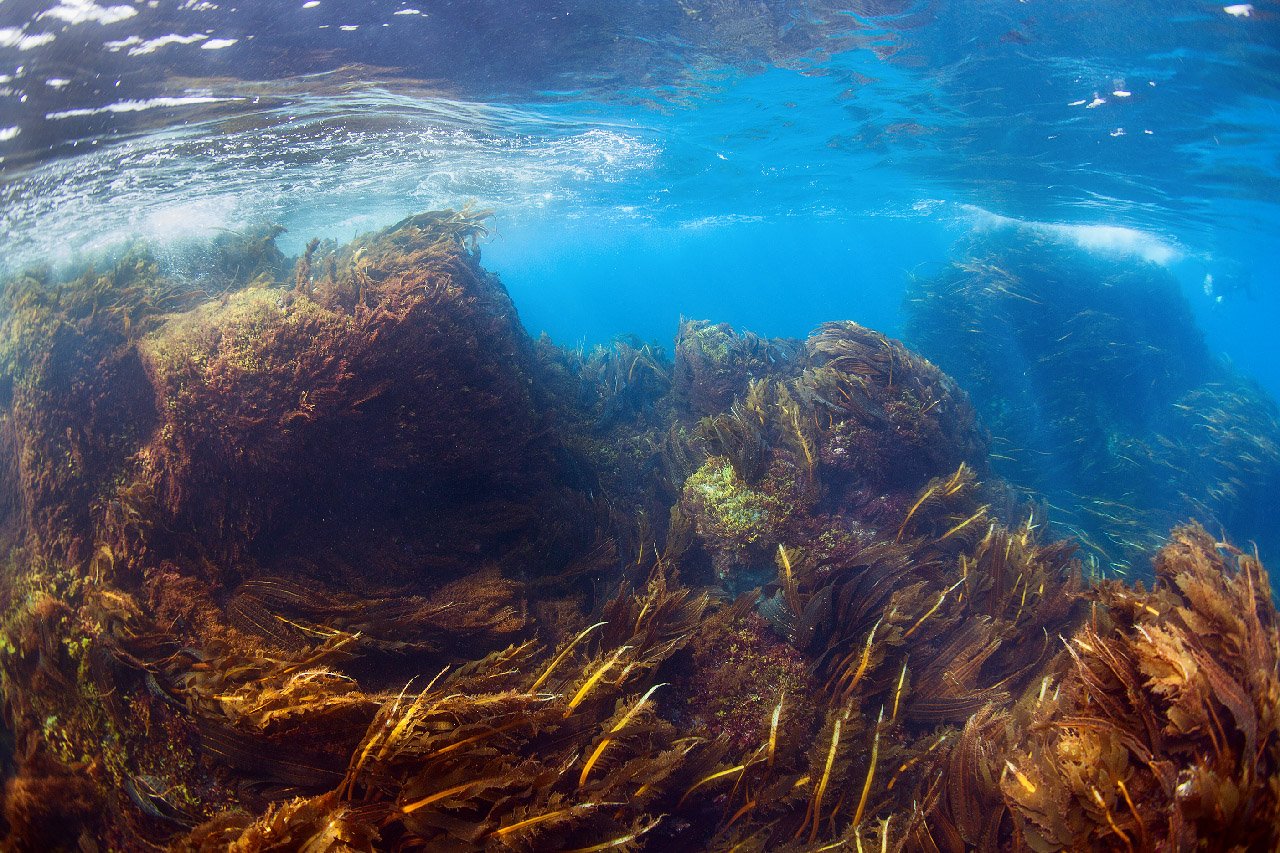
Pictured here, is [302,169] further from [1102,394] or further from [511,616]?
[1102,394]

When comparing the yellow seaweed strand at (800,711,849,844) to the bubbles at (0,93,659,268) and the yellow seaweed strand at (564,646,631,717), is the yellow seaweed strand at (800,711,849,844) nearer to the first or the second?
the yellow seaweed strand at (564,646,631,717)

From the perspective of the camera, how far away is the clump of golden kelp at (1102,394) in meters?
12.2

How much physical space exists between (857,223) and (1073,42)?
39441 millimetres

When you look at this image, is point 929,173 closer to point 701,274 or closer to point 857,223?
point 857,223

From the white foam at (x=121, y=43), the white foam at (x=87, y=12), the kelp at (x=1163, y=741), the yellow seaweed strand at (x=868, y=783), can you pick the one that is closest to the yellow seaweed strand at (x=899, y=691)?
the yellow seaweed strand at (x=868, y=783)

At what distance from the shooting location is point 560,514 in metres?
5.72

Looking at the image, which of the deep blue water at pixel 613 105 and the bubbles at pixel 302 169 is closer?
the deep blue water at pixel 613 105

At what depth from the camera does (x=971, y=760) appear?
3.17m

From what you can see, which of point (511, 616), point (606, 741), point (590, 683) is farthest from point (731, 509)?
point (606, 741)

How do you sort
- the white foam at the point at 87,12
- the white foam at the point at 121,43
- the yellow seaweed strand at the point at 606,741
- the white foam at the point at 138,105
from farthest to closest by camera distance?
the white foam at the point at 138,105, the white foam at the point at 121,43, the white foam at the point at 87,12, the yellow seaweed strand at the point at 606,741

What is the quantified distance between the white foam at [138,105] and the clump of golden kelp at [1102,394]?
57.0 feet

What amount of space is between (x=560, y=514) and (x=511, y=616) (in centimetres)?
156

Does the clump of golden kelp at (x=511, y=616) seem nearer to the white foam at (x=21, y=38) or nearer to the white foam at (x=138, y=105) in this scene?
the white foam at (x=21, y=38)

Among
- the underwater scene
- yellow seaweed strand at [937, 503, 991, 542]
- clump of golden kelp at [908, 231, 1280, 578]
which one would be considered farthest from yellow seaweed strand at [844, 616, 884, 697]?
clump of golden kelp at [908, 231, 1280, 578]
